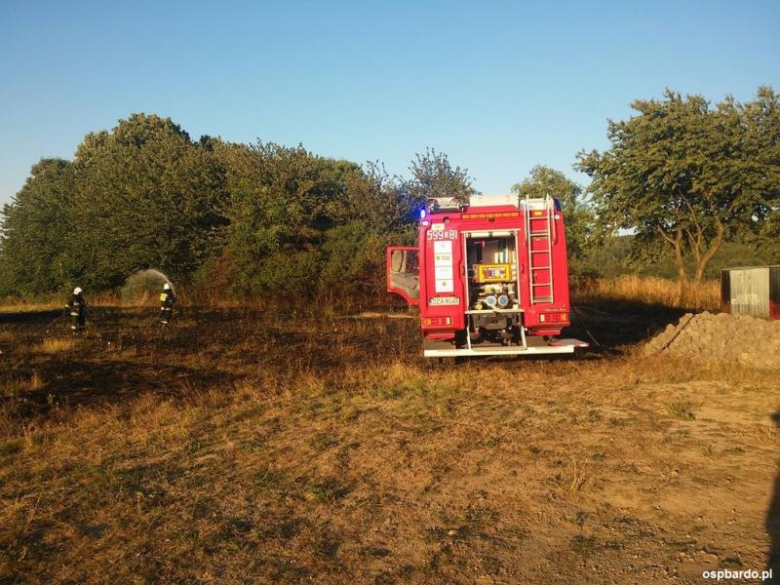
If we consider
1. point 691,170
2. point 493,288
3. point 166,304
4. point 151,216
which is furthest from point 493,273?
point 151,216

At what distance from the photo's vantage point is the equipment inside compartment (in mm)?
11117

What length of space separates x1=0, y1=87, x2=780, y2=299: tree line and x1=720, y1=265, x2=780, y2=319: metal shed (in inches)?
196

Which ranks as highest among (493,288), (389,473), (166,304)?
(493,288)

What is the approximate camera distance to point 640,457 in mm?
5879

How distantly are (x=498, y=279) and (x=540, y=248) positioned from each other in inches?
36.3

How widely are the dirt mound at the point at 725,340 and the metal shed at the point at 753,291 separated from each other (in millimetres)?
6577

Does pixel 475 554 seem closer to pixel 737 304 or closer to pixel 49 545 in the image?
pixel 49 545

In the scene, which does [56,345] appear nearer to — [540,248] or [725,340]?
[540,248]

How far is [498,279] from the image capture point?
11.3 m

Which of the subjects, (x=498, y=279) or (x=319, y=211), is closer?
(x=498, y=279)

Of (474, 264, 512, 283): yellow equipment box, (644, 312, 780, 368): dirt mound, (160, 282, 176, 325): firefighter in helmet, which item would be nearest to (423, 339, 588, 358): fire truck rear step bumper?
(474, 264, 512, 283): yellow equipment box

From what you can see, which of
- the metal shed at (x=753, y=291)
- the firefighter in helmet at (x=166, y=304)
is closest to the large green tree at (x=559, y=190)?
the metal shed at (x=753, y=291)

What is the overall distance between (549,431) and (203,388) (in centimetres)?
528

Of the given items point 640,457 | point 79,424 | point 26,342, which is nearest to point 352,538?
point 640,457
